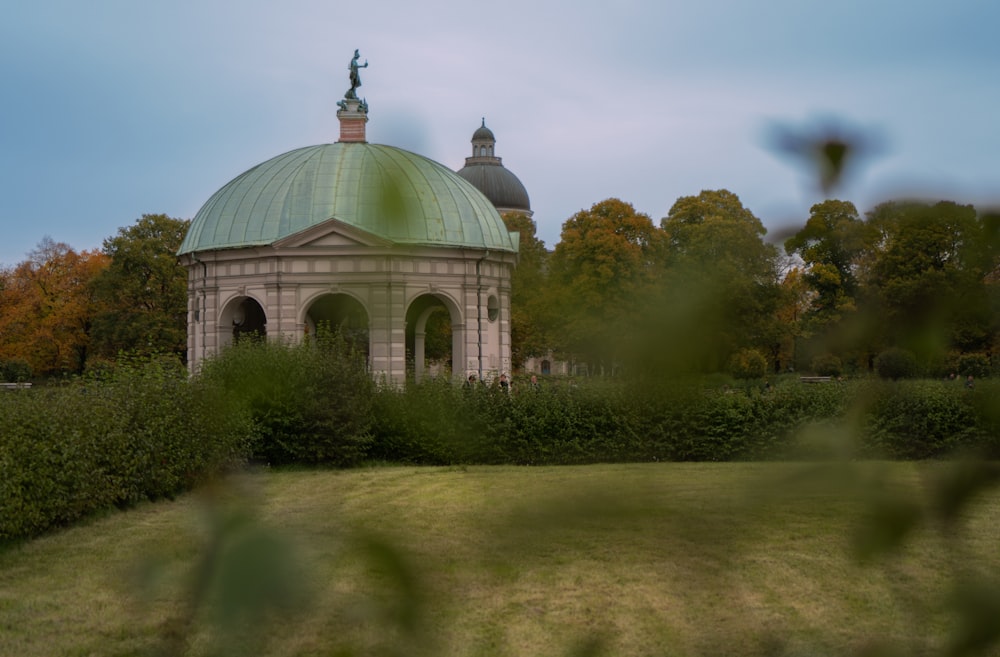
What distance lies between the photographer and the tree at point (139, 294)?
115 feet

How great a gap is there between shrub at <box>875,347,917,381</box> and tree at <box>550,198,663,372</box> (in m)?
0.25

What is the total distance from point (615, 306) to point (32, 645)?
716cm

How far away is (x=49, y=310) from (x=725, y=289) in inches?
1598

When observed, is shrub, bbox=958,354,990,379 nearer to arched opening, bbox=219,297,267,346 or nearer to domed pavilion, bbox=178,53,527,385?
domed pavilion, bbox=178,53,527,385

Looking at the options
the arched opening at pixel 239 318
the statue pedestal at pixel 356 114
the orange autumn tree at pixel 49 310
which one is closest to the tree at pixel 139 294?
the orange autumn tree at pixel 49 310

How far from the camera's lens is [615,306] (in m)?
1.03

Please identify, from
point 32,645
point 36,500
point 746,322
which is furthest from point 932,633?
point 36,500

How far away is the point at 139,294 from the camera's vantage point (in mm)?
36219

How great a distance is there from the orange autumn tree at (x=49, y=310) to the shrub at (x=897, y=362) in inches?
1529

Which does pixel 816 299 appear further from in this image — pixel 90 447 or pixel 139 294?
pixel 139 294

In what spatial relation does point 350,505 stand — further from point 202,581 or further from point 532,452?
point 532,452

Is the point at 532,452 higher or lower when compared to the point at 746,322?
lower

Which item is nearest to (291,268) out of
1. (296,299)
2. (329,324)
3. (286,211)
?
(296,299)

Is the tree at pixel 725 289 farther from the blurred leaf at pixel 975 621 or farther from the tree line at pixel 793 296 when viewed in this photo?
the blurred leaf at pixel 975 621
